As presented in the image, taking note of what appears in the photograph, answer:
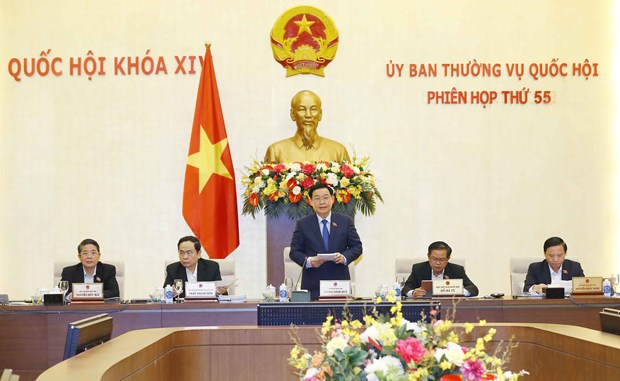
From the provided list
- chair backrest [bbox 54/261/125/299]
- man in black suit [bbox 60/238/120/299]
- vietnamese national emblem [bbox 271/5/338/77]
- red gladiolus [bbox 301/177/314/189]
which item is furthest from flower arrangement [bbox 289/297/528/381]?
vietnamese national emblem [bbox 271/5/338/77]

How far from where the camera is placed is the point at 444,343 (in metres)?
1.97

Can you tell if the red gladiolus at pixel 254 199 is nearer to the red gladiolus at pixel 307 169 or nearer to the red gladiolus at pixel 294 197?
the red gladiolus at pixel 294 197

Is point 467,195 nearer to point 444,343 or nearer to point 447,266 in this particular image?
point 447,266

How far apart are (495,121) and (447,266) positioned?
2.63m

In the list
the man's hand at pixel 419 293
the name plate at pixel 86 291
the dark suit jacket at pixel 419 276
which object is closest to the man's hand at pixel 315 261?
the man's hand at pixel 419 293

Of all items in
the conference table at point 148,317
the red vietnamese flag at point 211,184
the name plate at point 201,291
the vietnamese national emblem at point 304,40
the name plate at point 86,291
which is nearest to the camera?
the conference table at point 148,317

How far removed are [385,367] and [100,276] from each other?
462 centimetres

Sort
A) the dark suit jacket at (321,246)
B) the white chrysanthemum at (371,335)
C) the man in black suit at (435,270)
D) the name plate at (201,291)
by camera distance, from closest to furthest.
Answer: the white chrysanthemum at (371,335) → the name plate at (201,291) → the dark suit jacket at (321,246) → the man in black suit at (435,270)

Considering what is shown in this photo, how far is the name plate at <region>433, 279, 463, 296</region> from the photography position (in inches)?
214

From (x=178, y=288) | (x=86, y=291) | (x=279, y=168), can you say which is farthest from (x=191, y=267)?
(x=279, y=168)

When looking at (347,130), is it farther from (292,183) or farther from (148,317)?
(148,317)

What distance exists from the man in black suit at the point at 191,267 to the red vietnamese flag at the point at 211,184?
4.79 feet

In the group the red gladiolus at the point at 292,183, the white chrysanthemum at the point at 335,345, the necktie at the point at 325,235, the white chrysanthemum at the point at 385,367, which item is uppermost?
the red gladiolus at the point at 292,183

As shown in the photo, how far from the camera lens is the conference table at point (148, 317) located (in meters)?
5.25
